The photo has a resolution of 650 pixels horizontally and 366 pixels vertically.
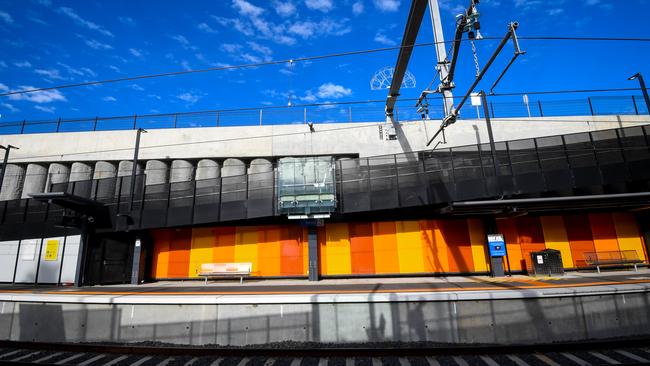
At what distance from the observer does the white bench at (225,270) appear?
731 inches

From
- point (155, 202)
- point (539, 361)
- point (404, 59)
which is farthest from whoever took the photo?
point (155, 202)

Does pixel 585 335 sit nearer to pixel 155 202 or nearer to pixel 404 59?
pixel 404 59

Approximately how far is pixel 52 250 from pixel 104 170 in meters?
8.68

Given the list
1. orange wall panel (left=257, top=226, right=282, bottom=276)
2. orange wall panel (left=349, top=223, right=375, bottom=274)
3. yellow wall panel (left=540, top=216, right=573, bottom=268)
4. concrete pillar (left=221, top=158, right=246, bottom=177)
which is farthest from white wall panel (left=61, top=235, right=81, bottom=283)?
yellow wall panel (left=540, top=216, right=573, bottom=268)

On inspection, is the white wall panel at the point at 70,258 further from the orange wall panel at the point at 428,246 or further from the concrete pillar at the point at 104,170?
the orange wall panel at the point at 428,246

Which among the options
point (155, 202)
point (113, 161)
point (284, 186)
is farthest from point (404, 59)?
point (113, 161)

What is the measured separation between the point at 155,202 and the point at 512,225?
2189 centimetres

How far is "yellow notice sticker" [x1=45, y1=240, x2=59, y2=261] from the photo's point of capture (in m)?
18.9

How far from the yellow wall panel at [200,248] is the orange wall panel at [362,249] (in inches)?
355

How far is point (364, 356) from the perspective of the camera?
8.45m

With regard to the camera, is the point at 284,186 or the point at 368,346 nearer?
the point at 368,346

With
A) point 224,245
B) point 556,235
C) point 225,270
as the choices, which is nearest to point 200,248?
point 224,245

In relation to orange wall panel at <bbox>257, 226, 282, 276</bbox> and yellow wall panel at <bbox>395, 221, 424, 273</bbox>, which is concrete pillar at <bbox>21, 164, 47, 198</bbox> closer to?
orange wall panel at <bbox>257, 226, 282, 276</bbox>

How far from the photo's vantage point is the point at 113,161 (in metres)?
26.2
